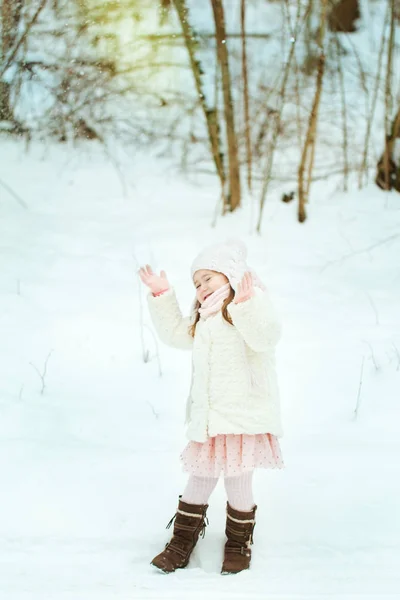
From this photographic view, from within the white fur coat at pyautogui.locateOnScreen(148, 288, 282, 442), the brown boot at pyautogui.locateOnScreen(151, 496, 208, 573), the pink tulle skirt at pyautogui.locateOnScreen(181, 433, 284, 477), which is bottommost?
the brown boot at pyautogui.locateOnScreen(151, 496, 208, 573)

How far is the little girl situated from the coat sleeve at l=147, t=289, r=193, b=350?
97 mm

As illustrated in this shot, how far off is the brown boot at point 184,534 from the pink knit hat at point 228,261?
2.85 feet

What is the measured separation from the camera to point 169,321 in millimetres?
2461

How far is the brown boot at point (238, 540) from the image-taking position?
2293mm

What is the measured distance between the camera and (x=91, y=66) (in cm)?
517

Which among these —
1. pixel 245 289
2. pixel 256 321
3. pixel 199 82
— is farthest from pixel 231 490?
pixel 199 82

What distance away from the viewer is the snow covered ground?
91.6 inches

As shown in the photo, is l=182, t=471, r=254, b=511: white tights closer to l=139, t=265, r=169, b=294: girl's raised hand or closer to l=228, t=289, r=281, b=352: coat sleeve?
l=228, t=289, r=281, b=352: coat sleeve

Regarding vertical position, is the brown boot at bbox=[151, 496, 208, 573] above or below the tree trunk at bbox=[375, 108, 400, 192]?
below

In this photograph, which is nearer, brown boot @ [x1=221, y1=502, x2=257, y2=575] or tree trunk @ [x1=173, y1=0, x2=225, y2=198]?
brown boot @ [x1=221, y1=502, x2=257, y2=575]

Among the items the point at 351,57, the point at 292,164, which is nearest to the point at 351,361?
the point at 292,164

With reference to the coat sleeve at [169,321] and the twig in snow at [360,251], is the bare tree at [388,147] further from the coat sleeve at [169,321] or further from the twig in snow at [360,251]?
the coat sleeve at [169,321]

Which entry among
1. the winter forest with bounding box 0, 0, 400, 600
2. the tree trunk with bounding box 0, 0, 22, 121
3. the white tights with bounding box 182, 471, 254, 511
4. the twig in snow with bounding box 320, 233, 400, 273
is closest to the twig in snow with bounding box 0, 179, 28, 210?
the winter forest with bounding box 0, 0, 400, 600

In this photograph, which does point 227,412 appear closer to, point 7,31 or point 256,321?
point 256,321
